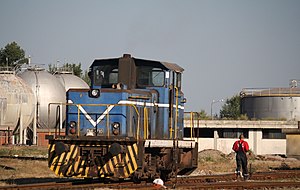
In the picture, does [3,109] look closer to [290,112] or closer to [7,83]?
[7,83]

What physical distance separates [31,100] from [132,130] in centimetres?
3080

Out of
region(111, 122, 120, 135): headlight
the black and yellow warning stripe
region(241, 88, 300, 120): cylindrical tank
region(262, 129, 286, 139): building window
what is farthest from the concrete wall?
the black and yellow warning stripe

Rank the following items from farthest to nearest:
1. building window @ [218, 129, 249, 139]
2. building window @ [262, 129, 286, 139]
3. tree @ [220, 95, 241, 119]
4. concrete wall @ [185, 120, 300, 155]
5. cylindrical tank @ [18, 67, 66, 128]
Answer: tree @ [220, 95, 241, 119] → building window @ [218, 129, 249, 139] → building window @ [262, 129, 286, 139] → concrete wall @ [185, 120, 300, 155] → cylindrical tank @ [18, 67, 66, 128]

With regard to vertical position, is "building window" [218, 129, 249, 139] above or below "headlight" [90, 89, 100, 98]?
below

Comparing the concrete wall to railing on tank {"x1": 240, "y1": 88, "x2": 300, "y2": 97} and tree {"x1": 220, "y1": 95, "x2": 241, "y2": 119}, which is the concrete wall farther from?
tree {"x1": 220, "y1": 95, "x2": 241, "y2": 119}

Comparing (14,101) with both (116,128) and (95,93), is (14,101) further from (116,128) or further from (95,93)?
(116,128)

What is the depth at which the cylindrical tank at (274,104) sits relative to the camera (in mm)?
58938

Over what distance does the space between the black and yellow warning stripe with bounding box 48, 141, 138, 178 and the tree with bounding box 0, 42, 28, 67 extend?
73.1m

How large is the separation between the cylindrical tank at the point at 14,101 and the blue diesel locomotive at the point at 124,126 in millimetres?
27488

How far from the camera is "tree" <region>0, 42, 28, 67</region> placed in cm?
8706

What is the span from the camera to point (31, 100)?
45812 millimetres

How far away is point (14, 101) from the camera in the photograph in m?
44.1

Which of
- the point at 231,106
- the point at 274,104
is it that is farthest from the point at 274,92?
the point at 231,106

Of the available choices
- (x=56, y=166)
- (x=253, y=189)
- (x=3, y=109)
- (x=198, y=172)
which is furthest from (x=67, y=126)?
(x=3, y=109)
